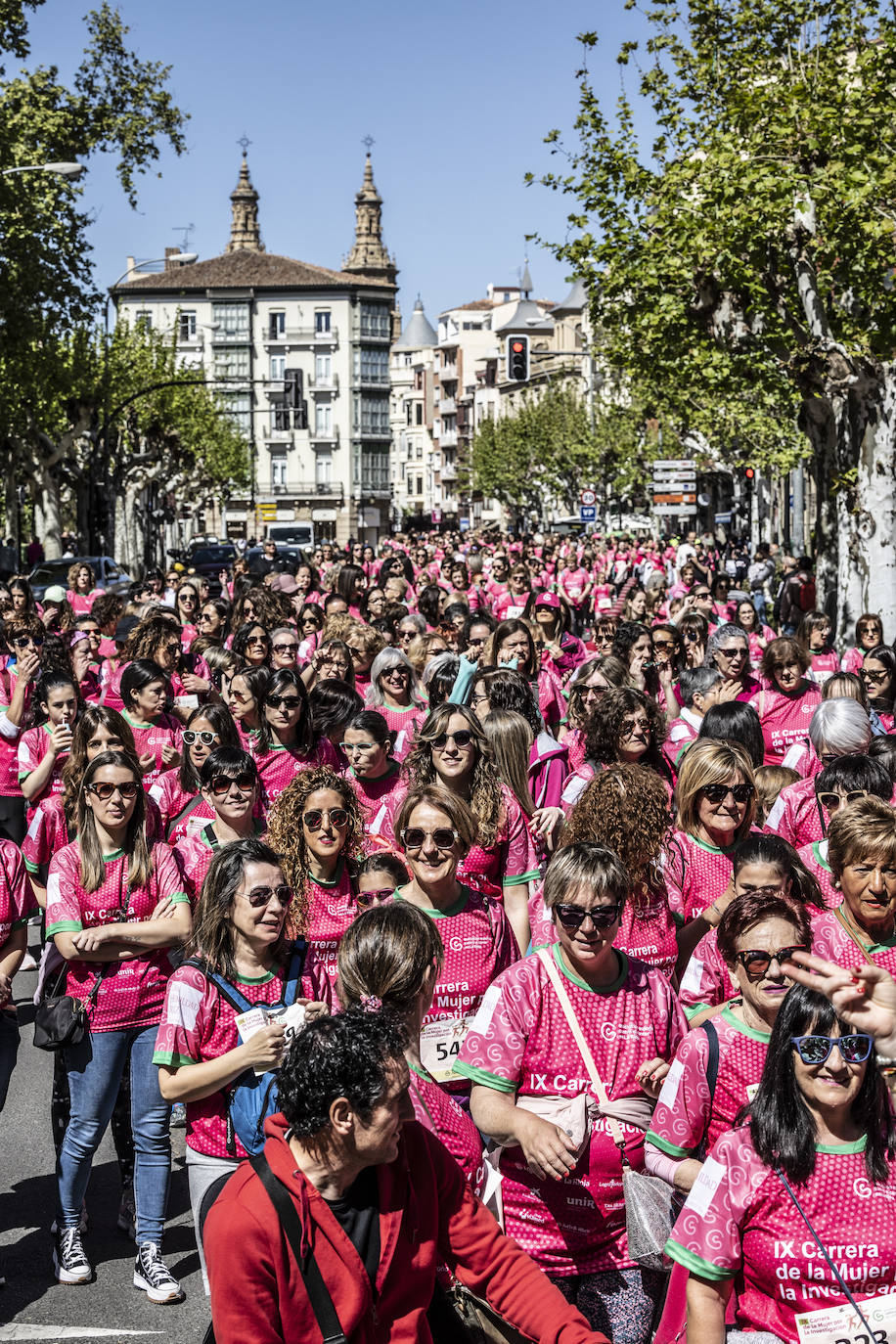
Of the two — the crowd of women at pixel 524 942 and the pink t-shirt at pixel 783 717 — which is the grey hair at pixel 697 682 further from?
the pink t-shirt at pixel 783 717

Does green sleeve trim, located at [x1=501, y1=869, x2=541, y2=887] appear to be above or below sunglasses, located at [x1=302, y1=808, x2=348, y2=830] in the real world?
below

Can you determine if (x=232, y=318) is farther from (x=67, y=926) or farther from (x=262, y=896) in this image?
(x=262, y=896)

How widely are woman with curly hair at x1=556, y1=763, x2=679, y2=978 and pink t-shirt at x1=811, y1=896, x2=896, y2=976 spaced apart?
0.50m

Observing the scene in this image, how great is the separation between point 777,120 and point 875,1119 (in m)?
17.1

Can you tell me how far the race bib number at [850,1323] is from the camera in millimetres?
3363

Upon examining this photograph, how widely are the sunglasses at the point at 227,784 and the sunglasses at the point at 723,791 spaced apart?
176 cm

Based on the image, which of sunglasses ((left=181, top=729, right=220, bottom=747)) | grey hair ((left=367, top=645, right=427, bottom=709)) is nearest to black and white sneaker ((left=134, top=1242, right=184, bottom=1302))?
sunglasses ((left=181, top=729, right=220, bottom=747))

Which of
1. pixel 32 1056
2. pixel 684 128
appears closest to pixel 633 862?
pixel 32 1056

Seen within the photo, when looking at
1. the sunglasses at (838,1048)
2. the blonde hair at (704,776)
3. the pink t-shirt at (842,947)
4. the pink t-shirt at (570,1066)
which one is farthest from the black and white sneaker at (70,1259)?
the sunglasses at (838,1048)

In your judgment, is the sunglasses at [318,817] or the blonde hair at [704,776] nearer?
the sunglasses at [318,817]

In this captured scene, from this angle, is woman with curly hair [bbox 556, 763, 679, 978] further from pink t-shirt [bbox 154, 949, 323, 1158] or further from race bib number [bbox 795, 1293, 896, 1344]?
race bib number [bbox 795, 1293, 896, 1344]

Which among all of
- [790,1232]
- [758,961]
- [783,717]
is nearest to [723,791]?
[758,961]

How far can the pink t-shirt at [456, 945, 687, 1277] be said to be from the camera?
4.13 meters

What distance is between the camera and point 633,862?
17.7ft
